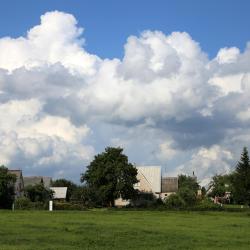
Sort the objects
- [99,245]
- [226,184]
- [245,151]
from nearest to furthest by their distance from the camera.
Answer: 1. [99,245]
2. [245,151]
3. [226,184]

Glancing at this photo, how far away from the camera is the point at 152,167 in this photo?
153500mm

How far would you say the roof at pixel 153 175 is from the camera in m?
149

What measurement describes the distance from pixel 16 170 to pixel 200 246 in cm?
10961

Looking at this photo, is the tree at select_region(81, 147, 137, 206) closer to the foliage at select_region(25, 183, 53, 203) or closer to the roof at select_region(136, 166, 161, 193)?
the foliage at select_region(25, 183, 53, 203)

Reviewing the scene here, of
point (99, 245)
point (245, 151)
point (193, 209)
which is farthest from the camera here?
point (245, 151)

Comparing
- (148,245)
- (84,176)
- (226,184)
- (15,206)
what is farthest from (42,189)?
(148,245)

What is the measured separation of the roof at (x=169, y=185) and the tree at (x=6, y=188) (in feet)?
173

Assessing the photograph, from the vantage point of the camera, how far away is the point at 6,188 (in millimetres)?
107750

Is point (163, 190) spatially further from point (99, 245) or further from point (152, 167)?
point (99, 245)

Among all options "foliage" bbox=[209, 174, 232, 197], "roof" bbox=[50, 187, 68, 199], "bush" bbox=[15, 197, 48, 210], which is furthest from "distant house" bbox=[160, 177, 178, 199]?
"bush" bbox=[15, 197, 48, 210]

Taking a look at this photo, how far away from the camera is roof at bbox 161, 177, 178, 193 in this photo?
6014 inches

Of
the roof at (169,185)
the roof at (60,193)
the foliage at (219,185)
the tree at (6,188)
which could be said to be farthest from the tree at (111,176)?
the foliage at (219,185)

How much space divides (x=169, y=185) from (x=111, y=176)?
38.3 meters

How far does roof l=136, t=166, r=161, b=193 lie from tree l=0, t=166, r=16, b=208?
45886 mm
